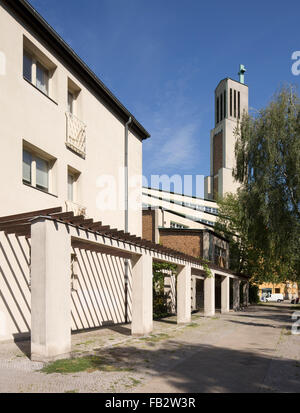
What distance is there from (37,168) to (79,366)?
22.5 ft

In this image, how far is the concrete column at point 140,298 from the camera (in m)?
12.3

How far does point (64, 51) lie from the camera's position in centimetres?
1357

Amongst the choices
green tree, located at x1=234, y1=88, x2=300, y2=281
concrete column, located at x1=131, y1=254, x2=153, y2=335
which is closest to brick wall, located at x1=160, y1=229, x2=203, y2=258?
green tree, located at x1=234, y1=88, x2=300, y2=281

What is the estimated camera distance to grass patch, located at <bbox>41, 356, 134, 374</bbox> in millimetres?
7086

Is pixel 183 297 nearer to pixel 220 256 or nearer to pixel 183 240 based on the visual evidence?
pixel 183 240

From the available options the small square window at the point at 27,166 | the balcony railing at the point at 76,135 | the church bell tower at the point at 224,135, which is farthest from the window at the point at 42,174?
the church bell tower at the point at 224,135

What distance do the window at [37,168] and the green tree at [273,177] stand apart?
10.4 metres

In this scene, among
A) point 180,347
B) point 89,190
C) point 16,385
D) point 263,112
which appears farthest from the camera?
point 263,112

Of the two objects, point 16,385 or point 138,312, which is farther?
point 138,312

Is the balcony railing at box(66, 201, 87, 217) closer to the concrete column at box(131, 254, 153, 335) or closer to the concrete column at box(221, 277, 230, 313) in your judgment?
the concrete column at box(131, 254, 153, 335)

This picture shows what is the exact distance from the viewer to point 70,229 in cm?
884

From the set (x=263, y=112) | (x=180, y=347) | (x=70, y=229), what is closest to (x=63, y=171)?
(x=70, y=229)

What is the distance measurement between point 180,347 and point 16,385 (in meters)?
5.29
